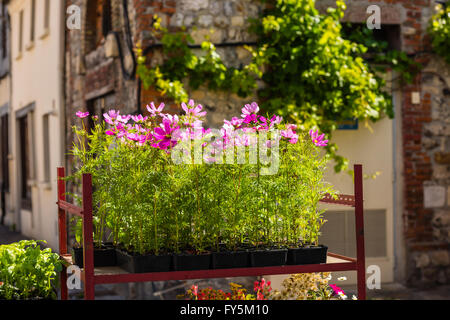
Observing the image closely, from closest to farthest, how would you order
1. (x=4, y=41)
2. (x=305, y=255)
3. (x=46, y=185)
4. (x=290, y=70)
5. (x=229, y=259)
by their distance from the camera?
1. (x=229, y=259)
2. (x=305, y=255)
3. (x=290, y=70)
4. (x=46, y=185)
5. (x=4, y=41)

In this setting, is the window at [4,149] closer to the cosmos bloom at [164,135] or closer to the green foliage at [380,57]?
the green foliage at [380,57]

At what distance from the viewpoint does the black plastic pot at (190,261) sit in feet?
11.2

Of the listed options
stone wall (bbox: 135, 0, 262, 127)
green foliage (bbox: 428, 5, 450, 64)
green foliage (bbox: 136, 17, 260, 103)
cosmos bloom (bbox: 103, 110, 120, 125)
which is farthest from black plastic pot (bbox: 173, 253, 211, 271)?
green foliage (bbox: 428, 5, 450, 64)

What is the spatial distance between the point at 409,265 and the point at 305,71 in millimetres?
2610

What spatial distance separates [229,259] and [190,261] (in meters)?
0.21

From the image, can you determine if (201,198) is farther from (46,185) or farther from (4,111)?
(4,111)

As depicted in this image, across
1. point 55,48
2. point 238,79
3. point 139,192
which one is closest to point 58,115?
point 55,48

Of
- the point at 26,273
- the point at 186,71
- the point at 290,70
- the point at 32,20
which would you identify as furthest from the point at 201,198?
the point at 32,20

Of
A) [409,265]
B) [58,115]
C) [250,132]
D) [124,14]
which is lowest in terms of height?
[409,265]

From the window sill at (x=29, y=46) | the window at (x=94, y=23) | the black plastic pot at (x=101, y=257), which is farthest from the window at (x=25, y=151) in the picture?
the black plastic pot at (x=101, y=257)

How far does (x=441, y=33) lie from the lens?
7.77 metres

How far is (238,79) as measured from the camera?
6.93 metres

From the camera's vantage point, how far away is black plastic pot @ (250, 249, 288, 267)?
3.52 m

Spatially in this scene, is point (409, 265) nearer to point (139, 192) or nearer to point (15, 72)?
point (139, 192)
